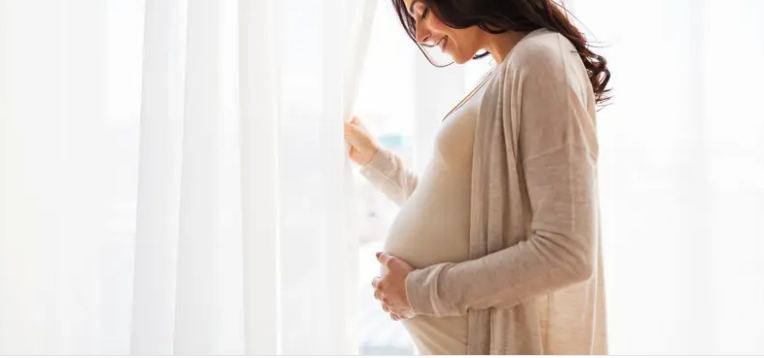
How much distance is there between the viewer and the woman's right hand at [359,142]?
1064mm

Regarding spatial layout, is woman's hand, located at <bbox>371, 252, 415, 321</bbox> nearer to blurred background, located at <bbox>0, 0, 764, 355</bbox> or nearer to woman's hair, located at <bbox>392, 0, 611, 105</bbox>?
blurred background, located at <bbox>0, 0, 764, 355</bbox>

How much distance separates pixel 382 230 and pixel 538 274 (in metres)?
0.61

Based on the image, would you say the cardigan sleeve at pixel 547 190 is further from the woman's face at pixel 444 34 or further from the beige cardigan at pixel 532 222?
the woman's face at pixel 444 34

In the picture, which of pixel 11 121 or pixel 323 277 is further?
pixel 11 121

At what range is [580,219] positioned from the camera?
72 centimetres

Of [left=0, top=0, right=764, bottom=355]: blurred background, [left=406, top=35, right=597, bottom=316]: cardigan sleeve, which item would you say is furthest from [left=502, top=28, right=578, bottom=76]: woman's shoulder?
[left=0, top=0, right=764, bottom=355]: blurred background

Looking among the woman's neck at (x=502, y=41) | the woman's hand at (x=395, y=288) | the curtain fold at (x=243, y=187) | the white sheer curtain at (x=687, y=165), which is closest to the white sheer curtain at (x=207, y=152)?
the curtain fold at (x=243, y=187)

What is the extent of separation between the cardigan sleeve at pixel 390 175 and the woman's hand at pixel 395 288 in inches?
8.8

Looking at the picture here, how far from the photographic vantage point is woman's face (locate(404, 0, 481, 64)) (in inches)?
35.5

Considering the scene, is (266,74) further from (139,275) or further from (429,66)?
(139,275)

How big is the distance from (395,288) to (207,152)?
39cm

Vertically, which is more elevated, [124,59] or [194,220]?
[124,59]

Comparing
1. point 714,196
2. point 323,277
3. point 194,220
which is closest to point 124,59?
point 194,220

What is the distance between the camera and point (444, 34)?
36.5 inches
